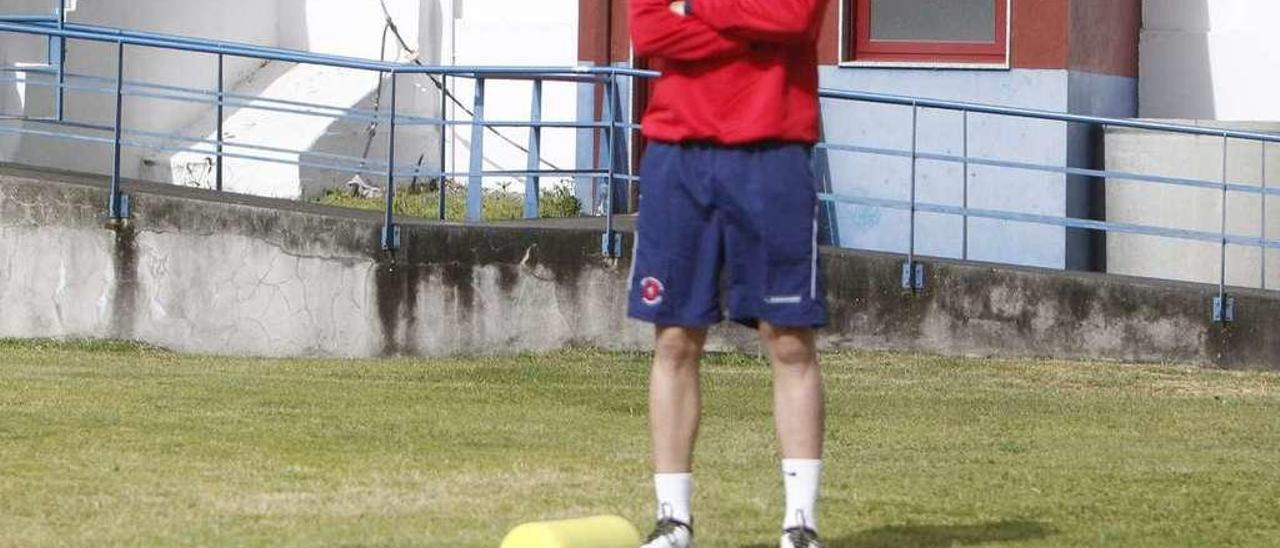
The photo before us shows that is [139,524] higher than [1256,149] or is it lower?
lower

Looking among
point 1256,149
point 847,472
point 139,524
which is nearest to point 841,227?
point 1256,149

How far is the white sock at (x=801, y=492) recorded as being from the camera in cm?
599

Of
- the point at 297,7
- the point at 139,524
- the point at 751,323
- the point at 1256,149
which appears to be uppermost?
the point at 297,7

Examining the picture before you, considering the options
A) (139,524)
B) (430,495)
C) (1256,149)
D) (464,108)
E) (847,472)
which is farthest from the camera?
(464,108)

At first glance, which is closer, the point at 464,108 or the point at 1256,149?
the point at 1256,149

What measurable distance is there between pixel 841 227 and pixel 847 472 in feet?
26.2

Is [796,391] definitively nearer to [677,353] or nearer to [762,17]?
[677,353]

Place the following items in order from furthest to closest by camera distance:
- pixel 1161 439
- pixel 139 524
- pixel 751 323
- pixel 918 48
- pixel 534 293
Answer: pixel 918 48
pixel 534 293
pixel 1161 439
pixel 139 524
pixel 751 323

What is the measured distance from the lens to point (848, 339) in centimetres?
1259

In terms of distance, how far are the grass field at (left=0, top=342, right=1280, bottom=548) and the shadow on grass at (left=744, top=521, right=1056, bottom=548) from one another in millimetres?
16

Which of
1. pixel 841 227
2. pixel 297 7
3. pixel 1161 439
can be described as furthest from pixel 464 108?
pixel 1161 439

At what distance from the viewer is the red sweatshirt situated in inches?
235

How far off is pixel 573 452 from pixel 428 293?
14.1ft

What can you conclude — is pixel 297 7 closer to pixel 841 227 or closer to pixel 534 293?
pixel 841 227
